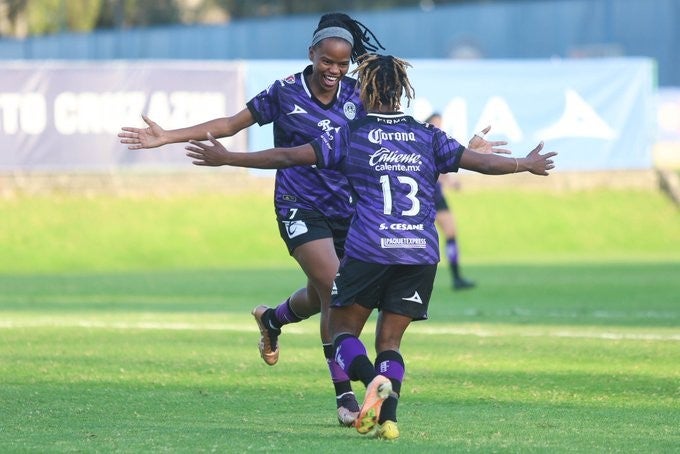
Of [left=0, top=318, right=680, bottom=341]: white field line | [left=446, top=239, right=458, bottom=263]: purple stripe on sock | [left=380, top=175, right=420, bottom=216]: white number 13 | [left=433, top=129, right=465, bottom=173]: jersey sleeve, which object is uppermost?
[left=433, top=129, right=465, bottom=173]: jersey sleeve

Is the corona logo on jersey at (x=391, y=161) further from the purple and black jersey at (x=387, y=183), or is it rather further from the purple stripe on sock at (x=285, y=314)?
the purple stripe on sock at (x=285, y=314)

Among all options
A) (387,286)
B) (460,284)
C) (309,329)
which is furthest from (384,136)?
(460,284)

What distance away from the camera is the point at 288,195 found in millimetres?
8625

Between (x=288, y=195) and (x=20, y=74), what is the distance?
672 inches

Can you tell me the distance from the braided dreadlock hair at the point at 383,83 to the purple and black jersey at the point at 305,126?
942mm

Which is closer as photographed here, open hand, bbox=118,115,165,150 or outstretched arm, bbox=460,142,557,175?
outstretched arm, bbox=460,142,557,175

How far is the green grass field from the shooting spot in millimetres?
7582

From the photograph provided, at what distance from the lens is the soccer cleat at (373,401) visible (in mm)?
6988

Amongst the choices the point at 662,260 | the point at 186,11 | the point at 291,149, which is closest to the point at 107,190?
the point at 662,260

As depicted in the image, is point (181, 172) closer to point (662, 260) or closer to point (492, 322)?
point (662, 260)

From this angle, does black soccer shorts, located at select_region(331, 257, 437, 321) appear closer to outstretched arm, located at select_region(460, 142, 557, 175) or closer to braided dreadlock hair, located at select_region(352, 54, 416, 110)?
outstretched arm, located at select_region(460, 142, 557, 175)

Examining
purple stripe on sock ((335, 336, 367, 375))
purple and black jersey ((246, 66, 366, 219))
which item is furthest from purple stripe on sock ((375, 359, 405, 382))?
purple and black jersey ((246, 66, 366, 219))

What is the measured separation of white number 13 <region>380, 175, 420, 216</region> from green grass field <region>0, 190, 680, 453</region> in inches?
45.8

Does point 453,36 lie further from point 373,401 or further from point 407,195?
point 373,401
